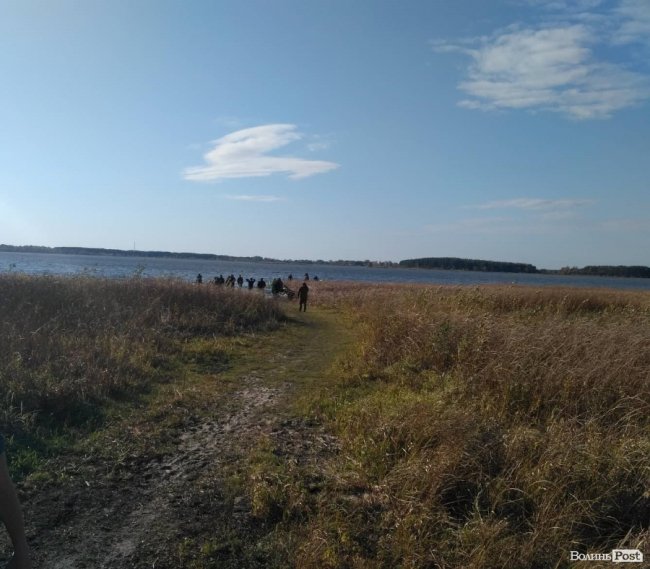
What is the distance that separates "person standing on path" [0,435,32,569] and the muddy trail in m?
1.47

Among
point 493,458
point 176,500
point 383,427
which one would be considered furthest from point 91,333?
point 493,458

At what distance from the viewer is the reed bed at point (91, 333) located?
25.0 feet

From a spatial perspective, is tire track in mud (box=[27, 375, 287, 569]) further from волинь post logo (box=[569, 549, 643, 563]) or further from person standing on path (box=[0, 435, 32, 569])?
волинь post logo (box=[569, 549, 643, 563])

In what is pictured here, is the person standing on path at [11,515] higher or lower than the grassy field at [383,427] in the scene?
higher

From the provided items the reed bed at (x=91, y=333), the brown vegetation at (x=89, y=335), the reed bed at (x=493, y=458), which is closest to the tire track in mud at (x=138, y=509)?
the reed bed at (x=493, y=458)

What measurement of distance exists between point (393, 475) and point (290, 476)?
1.06 metres

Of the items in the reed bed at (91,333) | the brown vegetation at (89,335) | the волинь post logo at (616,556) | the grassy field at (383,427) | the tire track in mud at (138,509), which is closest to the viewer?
the волинь post logo at (616,556)

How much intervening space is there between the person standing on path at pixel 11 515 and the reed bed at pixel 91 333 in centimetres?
436

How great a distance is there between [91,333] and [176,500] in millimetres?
7940

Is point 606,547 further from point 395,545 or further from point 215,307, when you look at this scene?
point 215,307

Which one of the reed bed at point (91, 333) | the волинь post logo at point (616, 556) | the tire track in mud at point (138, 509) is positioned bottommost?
the tire track in mud at point (138, 509)

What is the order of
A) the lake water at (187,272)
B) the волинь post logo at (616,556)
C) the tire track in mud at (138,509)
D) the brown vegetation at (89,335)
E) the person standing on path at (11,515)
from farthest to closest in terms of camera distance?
the lake water at (187,272), the brown vegetation at (89,335), the tire track in mud at (138,509), the волинь post logo at (616,556), the person standing on path at (11,515)

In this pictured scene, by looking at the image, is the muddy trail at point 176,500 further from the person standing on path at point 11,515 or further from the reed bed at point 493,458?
the person standing on path at point 11,515

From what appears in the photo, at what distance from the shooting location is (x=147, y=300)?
16328 mm
